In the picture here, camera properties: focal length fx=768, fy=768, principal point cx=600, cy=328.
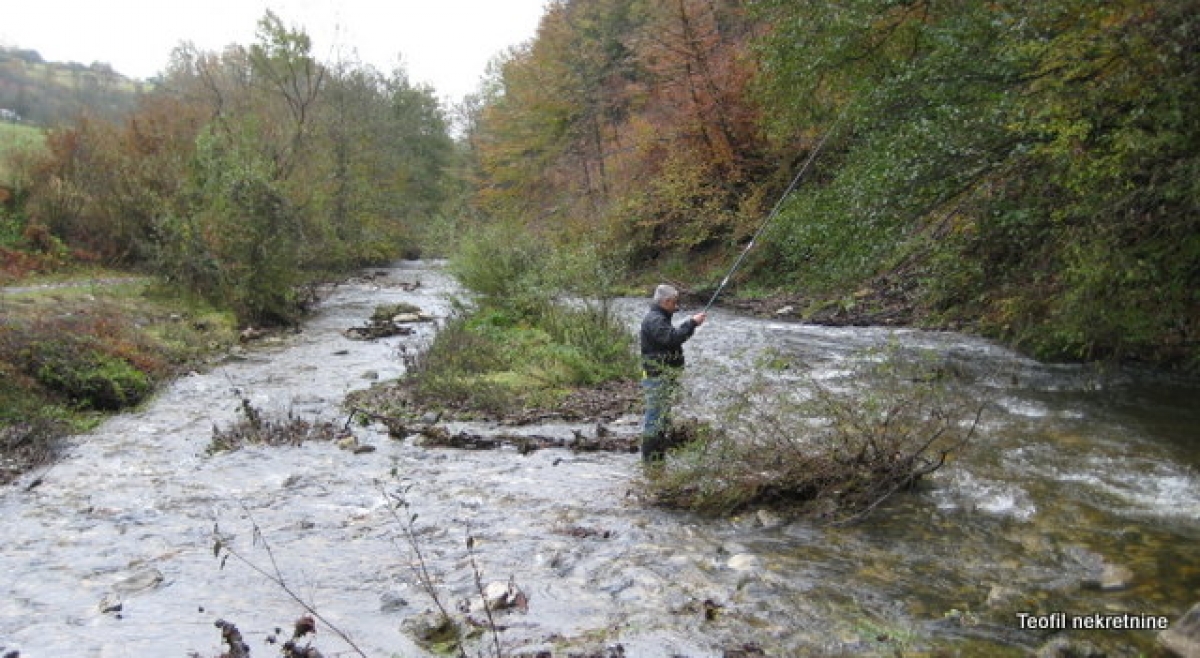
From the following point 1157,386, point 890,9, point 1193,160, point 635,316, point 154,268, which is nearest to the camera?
point 1193,160

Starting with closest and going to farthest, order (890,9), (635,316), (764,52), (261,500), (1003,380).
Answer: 1. (261,500)
2. (1003,380)
3. (890,9)
4. (764,52)
5. (635,316)

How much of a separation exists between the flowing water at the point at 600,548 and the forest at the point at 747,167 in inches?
70.9

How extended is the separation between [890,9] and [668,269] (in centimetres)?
1513

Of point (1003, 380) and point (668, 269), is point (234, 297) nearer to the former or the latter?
point (668, 269)

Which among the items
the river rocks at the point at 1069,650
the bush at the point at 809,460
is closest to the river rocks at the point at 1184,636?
the river rocks at the point at 1069,650

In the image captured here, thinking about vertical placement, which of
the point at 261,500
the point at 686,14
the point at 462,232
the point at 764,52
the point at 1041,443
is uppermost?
the point at 686,14

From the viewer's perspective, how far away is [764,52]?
14102mm

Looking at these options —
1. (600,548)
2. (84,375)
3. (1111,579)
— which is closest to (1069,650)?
(1111,579)

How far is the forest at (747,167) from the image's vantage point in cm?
696

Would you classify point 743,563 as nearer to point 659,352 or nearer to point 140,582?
point 659,352

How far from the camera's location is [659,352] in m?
8.26

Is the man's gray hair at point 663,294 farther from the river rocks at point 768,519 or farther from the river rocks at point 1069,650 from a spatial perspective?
the river rocks at point 1069,650

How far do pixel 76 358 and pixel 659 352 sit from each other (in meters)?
9.33

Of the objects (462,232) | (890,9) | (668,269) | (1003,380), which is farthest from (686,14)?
(1003,380)
